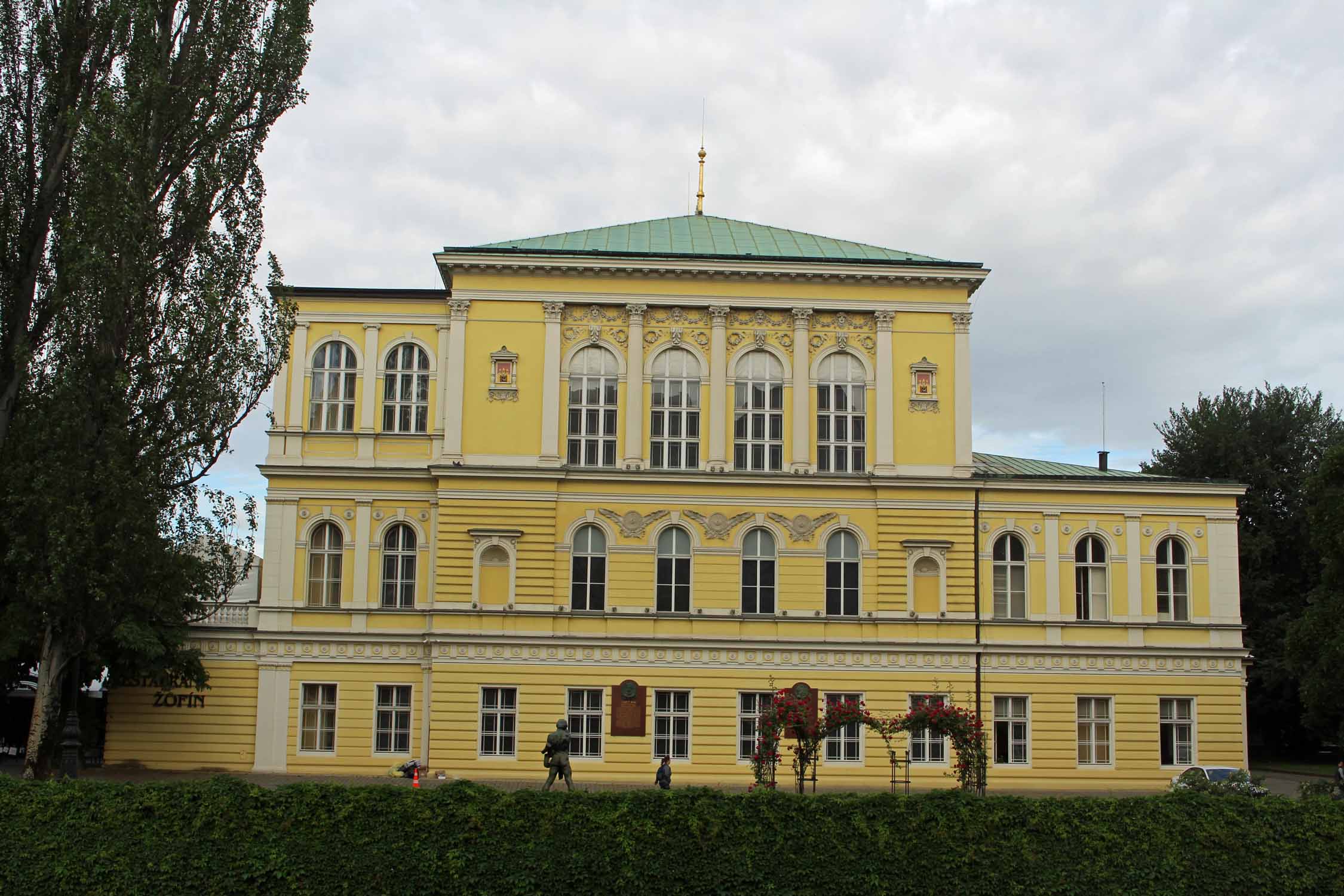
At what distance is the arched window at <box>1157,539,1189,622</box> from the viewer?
136 ft

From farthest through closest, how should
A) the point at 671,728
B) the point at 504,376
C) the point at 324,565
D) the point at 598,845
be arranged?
1. the point at 324,565
2. the point at 504,376
3. the point at 671,728
4. the point at 598,845

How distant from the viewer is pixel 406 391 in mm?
41312

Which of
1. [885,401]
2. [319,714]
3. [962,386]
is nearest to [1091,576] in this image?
[962,386]

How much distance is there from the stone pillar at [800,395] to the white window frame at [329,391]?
13.9 metres

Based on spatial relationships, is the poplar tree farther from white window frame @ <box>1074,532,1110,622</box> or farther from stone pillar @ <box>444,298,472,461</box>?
white window frame @ <box>1074,532,1110,622</box>

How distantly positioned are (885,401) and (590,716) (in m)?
13.4

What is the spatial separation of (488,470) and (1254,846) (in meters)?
24.4

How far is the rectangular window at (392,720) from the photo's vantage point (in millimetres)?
39625

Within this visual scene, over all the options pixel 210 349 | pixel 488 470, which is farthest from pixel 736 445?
pixel 210 349

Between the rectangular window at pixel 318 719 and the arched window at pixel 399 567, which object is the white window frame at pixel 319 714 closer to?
the rectangular window at pixel 318 719

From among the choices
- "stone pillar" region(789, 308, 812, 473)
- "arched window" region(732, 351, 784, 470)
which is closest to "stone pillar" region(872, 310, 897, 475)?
"stone pillar" region(789, 308, 812, 473)

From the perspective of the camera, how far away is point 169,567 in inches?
1082

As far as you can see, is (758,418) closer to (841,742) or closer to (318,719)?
(841,742)

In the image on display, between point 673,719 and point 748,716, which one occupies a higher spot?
point 748,716
